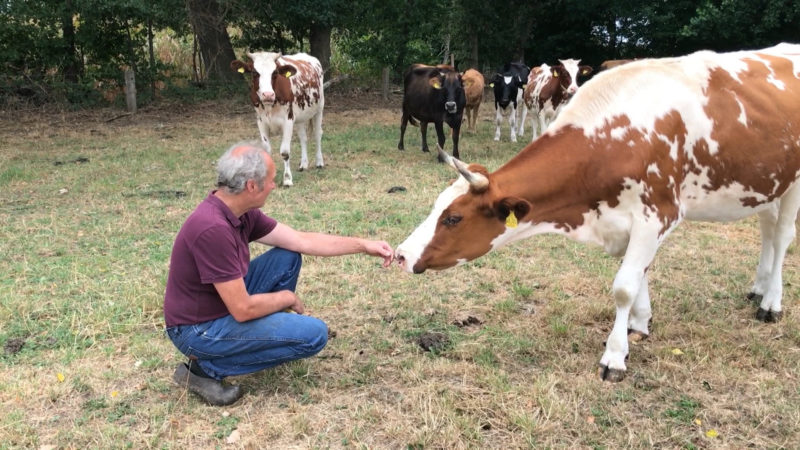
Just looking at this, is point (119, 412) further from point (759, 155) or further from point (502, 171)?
point (759, 155)

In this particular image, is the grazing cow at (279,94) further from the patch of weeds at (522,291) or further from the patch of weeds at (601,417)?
the patch of weeds at (601,417)

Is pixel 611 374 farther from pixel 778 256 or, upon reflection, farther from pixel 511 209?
pixel 778 256

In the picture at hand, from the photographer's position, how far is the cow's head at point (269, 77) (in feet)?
27.5

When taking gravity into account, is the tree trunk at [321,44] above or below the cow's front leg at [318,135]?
above

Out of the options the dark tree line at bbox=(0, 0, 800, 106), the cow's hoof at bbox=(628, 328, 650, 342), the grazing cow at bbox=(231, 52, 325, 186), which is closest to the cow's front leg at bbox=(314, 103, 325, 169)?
the grazing cow at bbox=(231, 52, 325, 186)

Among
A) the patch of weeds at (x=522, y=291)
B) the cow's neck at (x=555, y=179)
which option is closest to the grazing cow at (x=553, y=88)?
the patch of weeds at (x=522, y=291)

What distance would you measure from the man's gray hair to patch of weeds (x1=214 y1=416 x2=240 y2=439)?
3.84 ft

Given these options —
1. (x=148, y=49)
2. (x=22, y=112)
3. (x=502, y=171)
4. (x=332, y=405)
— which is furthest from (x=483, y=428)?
(x=148, y=49)

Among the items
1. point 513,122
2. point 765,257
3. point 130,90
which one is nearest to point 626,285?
point 765,257

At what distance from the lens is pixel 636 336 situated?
3.98 meters

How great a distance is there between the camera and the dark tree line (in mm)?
16188

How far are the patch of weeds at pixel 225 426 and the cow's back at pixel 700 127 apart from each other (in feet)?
7.81

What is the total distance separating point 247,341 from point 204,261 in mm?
491

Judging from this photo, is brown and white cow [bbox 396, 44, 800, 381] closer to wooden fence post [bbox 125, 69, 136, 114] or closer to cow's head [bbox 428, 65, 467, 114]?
cow's head [bbox 428, 65, 467, 114]
